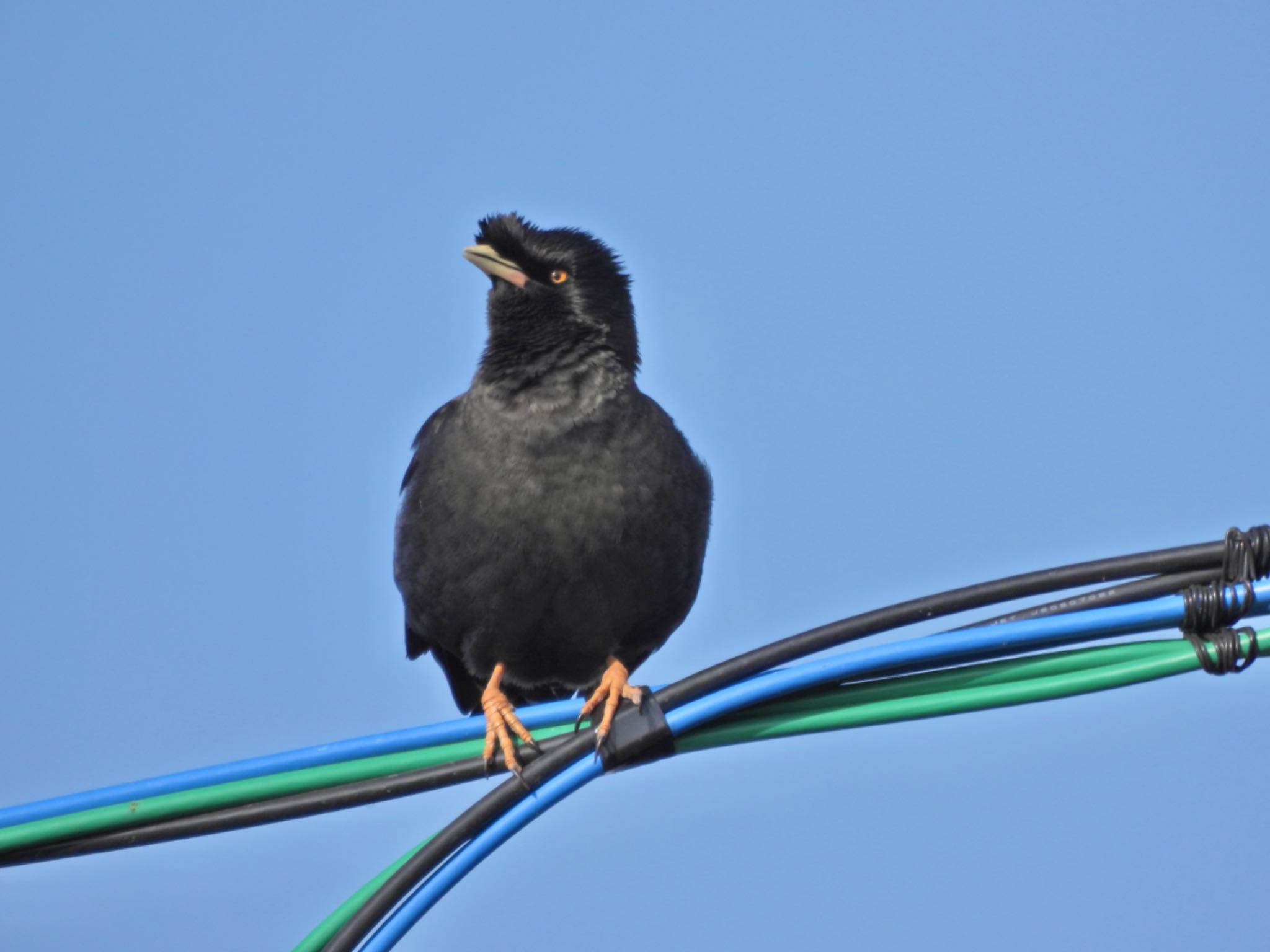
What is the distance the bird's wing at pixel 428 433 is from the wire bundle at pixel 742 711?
3231mm

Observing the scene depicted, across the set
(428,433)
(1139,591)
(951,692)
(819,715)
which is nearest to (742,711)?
(819,715)

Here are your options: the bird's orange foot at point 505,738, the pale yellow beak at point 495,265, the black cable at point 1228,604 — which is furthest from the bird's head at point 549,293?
the black cable at point 1228,604

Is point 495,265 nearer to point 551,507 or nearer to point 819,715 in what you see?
point 551,507

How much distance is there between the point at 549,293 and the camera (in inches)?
282

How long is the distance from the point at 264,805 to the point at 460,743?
49 cm

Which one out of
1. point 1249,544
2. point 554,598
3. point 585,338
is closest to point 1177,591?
point 1249,544

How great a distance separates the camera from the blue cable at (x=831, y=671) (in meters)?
3.43

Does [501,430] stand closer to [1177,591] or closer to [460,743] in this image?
[460,743]

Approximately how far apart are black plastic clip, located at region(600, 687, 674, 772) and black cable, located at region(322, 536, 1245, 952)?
0.12ft

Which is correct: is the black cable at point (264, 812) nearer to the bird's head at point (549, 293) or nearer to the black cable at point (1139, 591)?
the black cable at point (1139, 591)

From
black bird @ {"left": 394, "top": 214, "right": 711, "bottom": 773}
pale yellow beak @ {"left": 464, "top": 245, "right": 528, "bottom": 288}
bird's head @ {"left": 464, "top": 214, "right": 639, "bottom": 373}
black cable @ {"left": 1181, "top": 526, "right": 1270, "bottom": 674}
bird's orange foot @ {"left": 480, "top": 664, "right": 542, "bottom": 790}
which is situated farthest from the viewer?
pale yellow beak @ {"left": 464, "top": 245, "right": 528, "bottom": 288}

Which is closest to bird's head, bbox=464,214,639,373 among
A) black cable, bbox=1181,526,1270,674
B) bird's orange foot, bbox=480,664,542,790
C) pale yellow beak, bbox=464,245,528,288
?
pale yellow beak, bbox=464,245,528,288

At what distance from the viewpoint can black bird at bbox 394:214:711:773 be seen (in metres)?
6.29

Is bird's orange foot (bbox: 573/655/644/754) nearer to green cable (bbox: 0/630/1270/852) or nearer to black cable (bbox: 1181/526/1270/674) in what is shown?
green cable (bbox: 0/630/1270/852)
